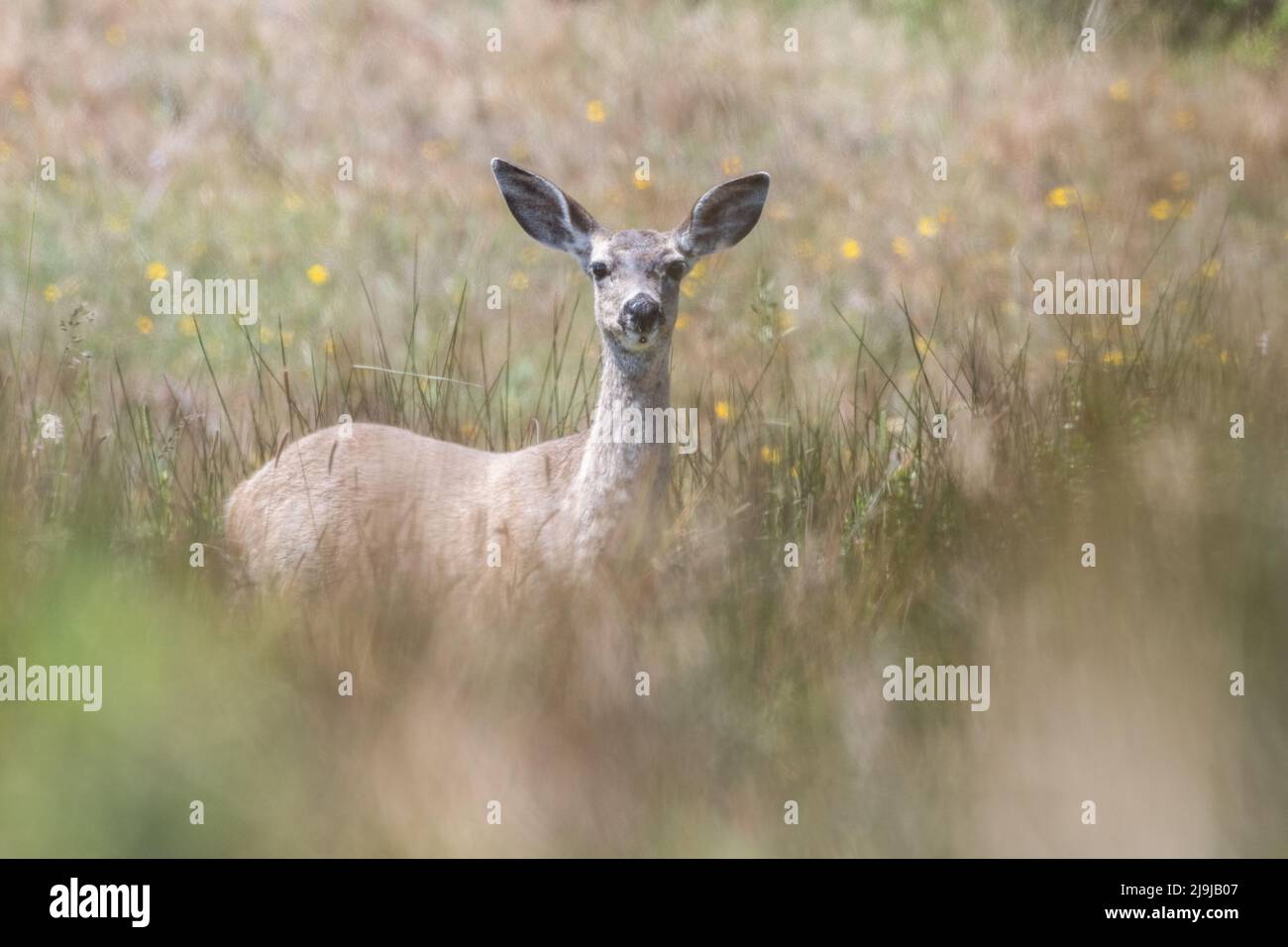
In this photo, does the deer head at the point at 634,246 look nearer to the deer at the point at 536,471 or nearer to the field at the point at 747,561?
the deer at the point at 536,471

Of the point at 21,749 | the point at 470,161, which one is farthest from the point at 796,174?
the point at 21,749

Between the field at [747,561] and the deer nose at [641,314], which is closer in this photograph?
the field at [747,561]

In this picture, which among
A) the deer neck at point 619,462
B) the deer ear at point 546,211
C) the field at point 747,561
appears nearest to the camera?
the field at point 747,561

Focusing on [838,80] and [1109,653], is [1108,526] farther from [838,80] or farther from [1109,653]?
[838,80]

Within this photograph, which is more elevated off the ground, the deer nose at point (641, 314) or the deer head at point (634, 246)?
the deer head at point (634, 246)

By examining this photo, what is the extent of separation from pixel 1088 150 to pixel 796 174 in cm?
201

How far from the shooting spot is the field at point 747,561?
11.2ft

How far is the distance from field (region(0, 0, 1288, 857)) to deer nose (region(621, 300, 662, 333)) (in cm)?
48

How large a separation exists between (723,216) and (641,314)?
0.61 m

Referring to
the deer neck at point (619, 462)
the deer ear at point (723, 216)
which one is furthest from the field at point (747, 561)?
the deer ear at point (723, 216)

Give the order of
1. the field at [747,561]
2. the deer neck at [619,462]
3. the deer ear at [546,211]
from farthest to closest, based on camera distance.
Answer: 1. the deer ear at [546,211]
2. the deer neck at [619,462]
3. the field at [747,561]

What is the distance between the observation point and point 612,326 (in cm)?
543

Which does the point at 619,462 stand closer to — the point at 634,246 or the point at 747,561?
the point at 634,246

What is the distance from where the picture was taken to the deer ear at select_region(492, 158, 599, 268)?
5.55 metres
